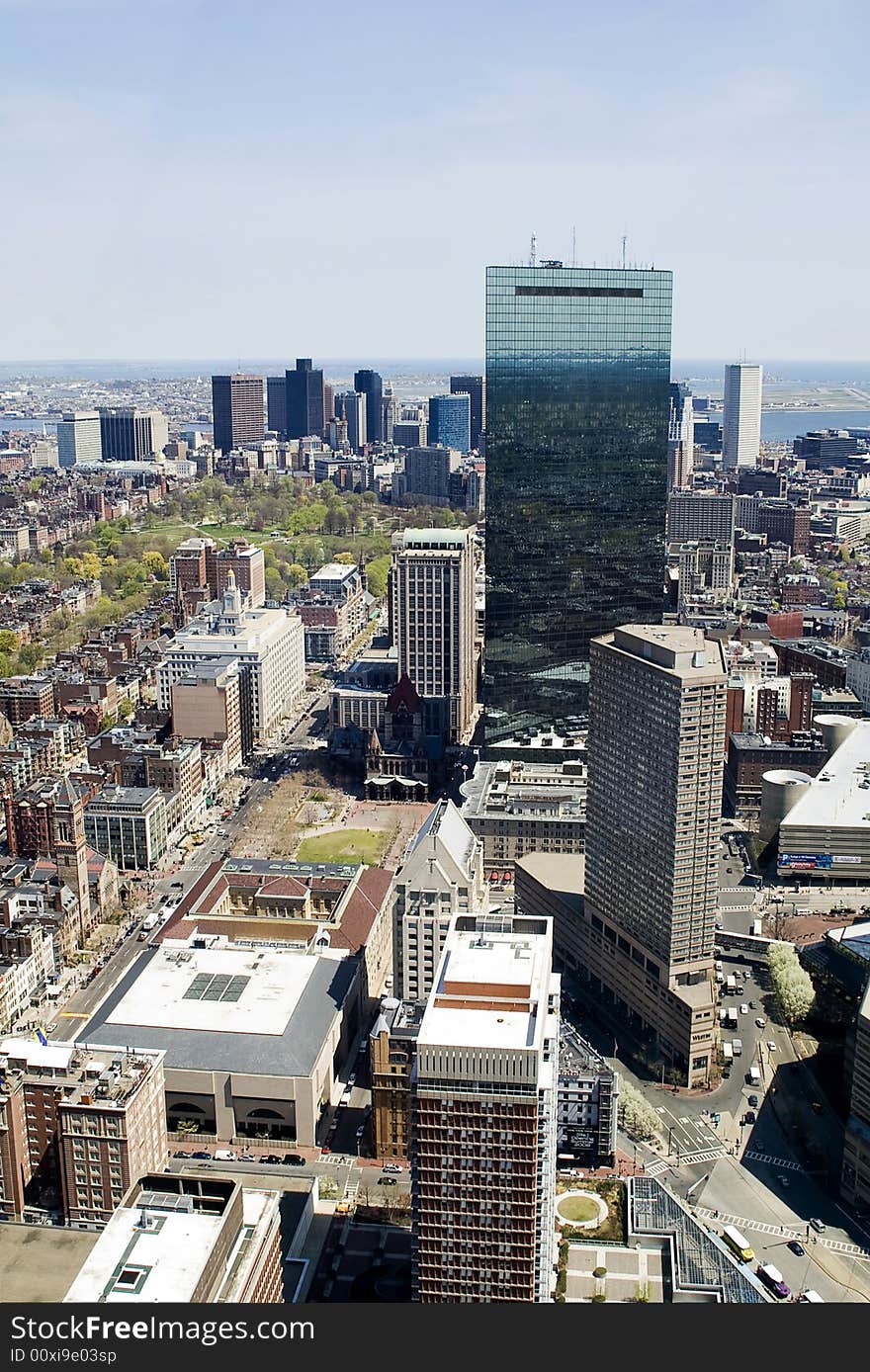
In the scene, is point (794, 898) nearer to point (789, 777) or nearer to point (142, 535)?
point (789, 777)

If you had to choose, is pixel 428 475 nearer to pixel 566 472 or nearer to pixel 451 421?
pixel 451 421

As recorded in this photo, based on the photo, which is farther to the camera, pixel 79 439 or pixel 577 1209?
pixel 79 439

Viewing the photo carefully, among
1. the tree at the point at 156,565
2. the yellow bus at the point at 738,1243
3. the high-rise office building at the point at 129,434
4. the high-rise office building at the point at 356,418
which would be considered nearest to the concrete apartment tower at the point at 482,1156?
the yellow bus at the point at 738,1243

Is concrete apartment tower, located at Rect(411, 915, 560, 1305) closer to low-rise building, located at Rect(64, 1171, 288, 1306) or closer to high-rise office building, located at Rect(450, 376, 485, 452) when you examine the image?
low-rise building, located at Rect(64, 1171, 288, 1306)

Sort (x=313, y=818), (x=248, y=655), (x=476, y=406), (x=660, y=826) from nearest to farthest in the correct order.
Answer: (x=660, y=826)
(x=313, y=818)
(x=248, y=655)
(x=476, y=406)

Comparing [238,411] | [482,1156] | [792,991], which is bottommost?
[792,991]

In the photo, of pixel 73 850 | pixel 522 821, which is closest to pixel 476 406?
pixel 522 821

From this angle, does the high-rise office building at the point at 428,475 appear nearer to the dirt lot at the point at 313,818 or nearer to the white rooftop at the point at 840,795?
the dirt lot at the point at 313,818
